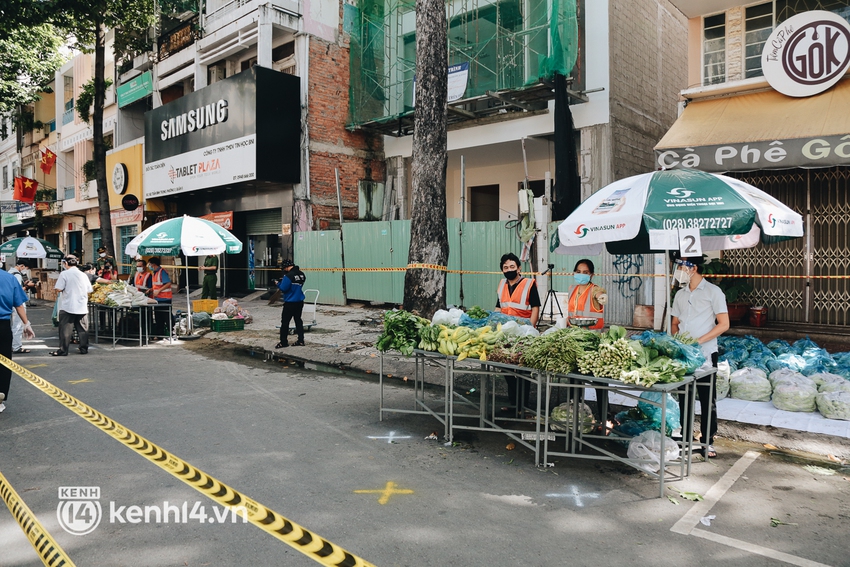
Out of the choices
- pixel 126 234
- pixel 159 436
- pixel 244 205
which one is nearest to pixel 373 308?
pixel 244 205

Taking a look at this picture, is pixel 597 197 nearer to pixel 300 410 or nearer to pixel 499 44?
pixel 300 410

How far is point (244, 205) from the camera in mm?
21125

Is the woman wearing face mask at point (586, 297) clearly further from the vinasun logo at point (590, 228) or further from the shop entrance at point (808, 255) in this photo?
the shop entrance at point (808, 255)

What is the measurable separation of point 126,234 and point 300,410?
25608 millimetres

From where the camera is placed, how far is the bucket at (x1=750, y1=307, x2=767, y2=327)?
11234 mm

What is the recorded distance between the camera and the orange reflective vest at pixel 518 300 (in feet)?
23.3

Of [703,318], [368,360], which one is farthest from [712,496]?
[368,360]

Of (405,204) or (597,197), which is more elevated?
(405,204)

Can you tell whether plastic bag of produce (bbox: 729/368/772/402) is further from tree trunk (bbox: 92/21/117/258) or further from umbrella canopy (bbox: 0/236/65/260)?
tree trunk (bbox: 92/21/117/258)

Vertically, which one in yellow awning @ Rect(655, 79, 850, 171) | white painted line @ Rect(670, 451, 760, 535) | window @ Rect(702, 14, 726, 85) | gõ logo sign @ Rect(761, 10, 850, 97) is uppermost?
window @ Rect(702, 14, 726, 85)

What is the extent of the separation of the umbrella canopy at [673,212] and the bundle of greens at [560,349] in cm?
107

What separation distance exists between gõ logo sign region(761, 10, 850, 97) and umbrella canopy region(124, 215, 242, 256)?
36.5 feet

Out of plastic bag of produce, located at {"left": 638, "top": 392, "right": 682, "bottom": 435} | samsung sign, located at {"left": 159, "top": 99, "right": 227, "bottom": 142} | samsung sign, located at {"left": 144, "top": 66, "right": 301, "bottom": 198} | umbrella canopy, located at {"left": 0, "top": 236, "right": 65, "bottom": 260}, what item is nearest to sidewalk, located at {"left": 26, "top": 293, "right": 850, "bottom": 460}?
plastic bag of produce, located at {"left": 638, "top": 392, "right": 682, "bottom": 435}

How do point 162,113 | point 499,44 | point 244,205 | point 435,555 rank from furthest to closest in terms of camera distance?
point 162,113, point 244,205, point 499,44, point 435,555
